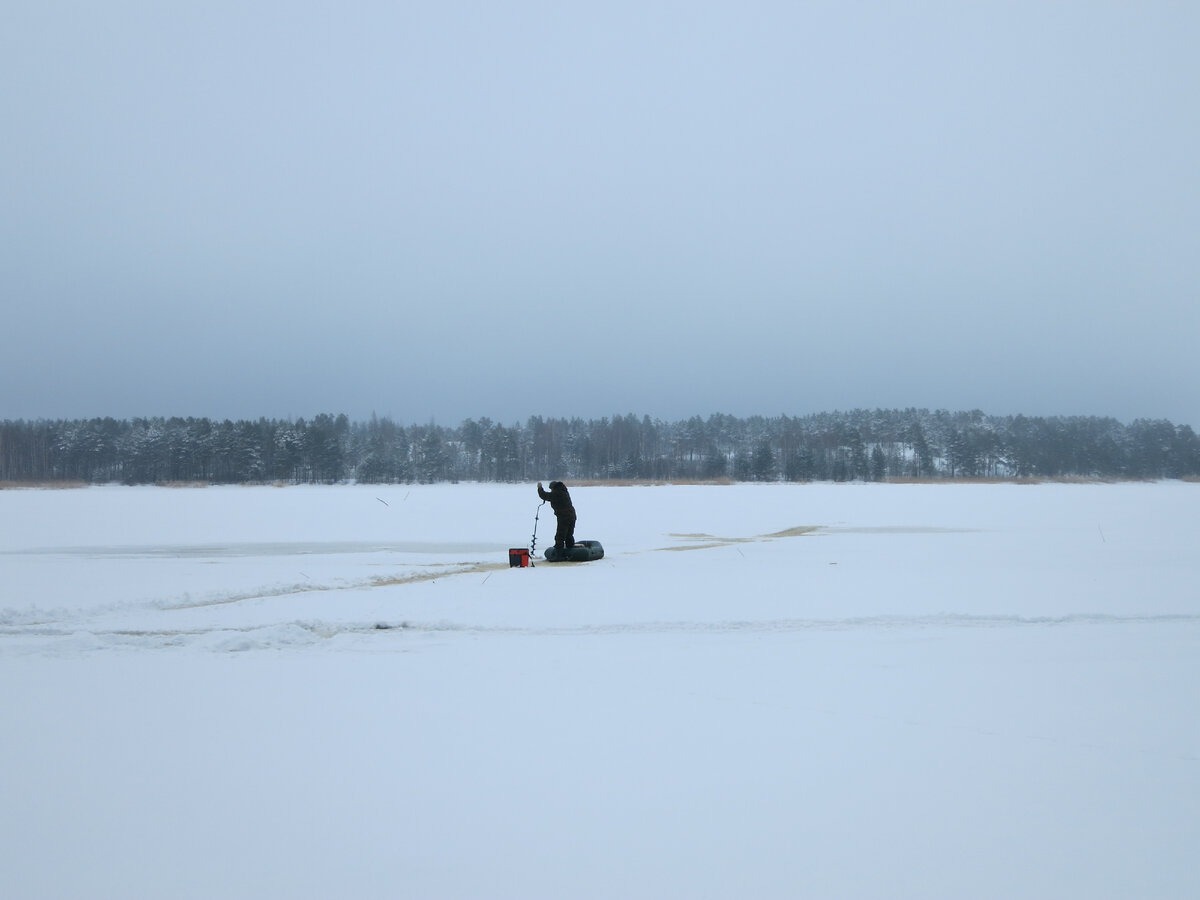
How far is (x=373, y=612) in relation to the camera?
8539 millimetres

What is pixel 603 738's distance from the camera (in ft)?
15.0

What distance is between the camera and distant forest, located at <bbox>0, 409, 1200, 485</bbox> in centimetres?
7862

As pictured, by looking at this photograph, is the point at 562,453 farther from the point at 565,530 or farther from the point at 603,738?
the point at 603,738

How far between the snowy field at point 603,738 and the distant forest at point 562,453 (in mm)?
69065

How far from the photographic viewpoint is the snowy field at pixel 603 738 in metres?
3.18

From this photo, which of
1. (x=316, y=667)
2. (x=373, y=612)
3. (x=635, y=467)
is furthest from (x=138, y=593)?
(x=635, y=467)

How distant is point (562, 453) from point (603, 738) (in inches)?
3826

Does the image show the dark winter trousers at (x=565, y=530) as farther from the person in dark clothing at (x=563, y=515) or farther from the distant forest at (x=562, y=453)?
the distant forest at (x=562, y=453)

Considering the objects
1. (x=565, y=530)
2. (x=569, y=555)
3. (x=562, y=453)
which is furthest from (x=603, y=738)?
(x=562, y=453)

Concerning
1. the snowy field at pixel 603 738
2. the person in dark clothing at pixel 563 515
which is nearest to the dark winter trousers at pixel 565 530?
the person in dark clothing at pixel 563 515

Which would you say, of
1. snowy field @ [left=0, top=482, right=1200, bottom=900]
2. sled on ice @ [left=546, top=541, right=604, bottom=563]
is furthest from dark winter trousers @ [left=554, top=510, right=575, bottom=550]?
snowy field @ [left=0, top=482, right=1200, bottom=900]

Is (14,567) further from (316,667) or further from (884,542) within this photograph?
(884,542)

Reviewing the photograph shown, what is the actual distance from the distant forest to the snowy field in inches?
2719

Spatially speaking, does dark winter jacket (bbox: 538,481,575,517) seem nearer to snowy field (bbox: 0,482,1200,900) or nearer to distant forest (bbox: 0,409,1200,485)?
snowy field (bbox: 0,482,1200,900)
